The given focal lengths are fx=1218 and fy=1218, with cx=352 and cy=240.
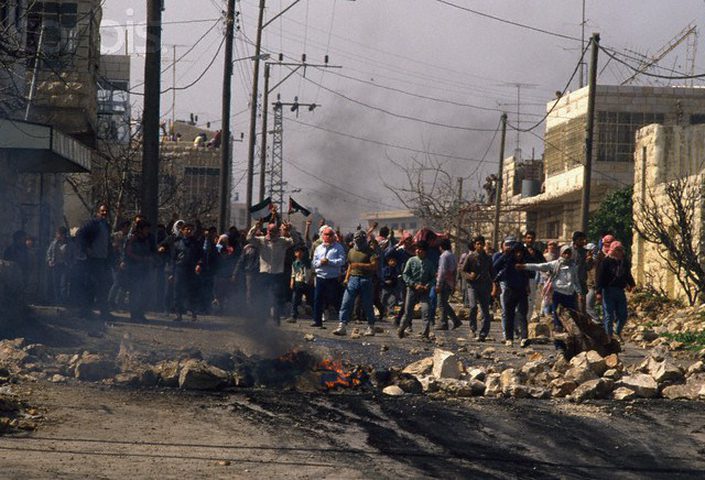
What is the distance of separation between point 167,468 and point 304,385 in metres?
4.36

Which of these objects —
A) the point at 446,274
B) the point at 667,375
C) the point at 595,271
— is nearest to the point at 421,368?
the point at 667,375

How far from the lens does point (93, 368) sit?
38.6 feet

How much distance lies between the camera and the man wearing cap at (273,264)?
60.2 ft

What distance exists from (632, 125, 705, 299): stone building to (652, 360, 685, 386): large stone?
1479 cm

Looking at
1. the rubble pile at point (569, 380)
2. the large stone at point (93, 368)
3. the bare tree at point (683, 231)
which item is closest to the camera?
the large stone at point (93, 368)

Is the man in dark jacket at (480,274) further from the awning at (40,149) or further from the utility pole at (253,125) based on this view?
the utility pole at (253,125)

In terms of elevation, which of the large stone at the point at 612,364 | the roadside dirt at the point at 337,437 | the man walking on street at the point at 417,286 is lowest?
the roadside dirt at the point at 337,437

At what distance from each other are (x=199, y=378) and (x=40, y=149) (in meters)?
7.87

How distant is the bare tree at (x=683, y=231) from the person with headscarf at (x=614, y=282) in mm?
5253

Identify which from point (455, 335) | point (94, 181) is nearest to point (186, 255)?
point (455, 335)

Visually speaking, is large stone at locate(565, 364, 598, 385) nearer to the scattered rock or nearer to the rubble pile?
the rubble pile

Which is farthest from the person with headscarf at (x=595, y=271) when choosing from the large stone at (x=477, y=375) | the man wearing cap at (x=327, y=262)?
the large stone at (x=477, y=375)

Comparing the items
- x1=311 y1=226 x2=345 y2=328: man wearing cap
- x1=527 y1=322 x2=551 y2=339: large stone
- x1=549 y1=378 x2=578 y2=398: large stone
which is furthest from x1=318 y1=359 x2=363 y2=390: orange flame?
x1=527 y1=322 x2=551 y2=339: large stone

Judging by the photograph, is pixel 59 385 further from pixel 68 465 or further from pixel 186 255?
pixel 186 255
